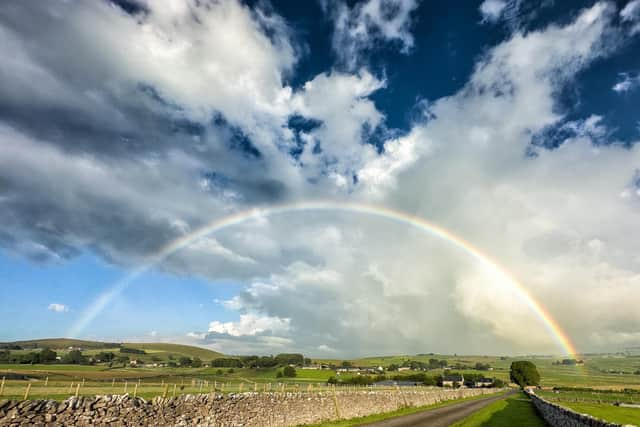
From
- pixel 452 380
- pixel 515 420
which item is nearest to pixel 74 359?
pixel 452 380

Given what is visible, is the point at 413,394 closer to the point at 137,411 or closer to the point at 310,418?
the point at 310,418

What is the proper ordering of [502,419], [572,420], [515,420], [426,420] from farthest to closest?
[502,419] < [515,420] < [426,420] < [572,420]

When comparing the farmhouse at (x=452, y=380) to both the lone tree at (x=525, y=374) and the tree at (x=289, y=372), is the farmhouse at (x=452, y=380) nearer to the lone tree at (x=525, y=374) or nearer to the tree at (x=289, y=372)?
the lone tree at (x=525, y=374)

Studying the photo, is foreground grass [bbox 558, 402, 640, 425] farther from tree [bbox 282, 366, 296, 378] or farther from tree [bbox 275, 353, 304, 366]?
tree [bbox 275, 353, 304, 366]

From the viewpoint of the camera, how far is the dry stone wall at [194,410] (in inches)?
451

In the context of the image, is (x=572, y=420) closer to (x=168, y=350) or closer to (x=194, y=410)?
(x=194, y=410)

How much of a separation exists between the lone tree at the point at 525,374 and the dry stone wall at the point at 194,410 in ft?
435

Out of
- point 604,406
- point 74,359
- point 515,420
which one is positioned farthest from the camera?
point 74,359

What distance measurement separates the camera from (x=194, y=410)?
54.2ft

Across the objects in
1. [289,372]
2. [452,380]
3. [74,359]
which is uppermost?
[74,359]

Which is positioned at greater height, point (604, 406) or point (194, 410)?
point (194, 410)

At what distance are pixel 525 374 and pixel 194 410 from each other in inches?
6100

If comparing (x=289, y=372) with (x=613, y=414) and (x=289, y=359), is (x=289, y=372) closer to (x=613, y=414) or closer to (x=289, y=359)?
(x=289, y=359)

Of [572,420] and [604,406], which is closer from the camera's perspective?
[572,420]
